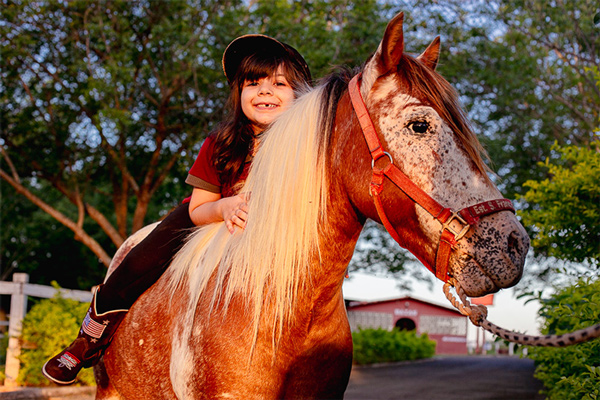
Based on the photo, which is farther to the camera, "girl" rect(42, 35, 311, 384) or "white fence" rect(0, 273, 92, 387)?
"white fence" rect(0, 273, 92, 387)

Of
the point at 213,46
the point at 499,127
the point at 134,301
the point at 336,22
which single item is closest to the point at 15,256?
the point at 213,46

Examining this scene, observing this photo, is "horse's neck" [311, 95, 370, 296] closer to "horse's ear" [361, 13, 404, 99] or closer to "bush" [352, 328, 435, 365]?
"horse's ear" [361, 13, 404, 99]

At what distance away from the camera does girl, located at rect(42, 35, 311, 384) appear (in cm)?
268

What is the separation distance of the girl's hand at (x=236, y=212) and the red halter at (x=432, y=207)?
632 mm

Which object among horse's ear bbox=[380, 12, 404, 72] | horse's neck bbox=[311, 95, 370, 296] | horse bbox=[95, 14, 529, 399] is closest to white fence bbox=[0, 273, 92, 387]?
horse bbox=[95, 14, 529, 399]

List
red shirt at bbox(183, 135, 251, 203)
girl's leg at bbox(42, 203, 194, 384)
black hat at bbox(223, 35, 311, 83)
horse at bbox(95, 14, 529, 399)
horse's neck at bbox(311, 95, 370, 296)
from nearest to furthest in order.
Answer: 1. horse at bbox(95, 14, 529, 399)
2. horse's neck at bbox(311, 95, 370, 296)
3. red shirt at bbox(183, 135, 251, 203)
4. girl's leg at bbox(42, 203, 194, 384)
5. black hat at bbox(223, 35, 311, 83)

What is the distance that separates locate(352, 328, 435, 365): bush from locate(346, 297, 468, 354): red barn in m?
12.3

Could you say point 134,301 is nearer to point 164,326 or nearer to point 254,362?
point 164,326

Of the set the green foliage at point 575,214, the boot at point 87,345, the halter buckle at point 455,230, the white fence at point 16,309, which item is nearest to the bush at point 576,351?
the green foliage at point 575,214

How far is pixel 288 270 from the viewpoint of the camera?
212cm

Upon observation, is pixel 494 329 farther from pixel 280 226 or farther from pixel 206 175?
pixel 206 175

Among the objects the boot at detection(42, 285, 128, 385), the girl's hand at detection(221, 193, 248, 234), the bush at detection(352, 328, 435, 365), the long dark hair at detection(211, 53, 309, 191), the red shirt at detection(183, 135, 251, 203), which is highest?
the long dark hair at detection(211, 53, 309, 191)

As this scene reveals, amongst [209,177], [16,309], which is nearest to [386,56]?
[209,177]

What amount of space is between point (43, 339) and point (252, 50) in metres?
7.65
